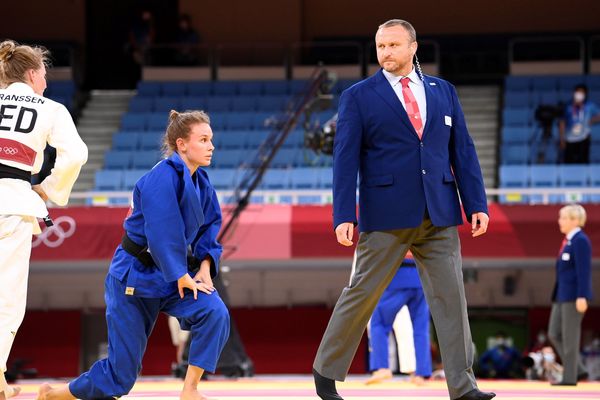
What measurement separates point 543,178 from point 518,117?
236 cm

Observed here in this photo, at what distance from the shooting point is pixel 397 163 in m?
5.01

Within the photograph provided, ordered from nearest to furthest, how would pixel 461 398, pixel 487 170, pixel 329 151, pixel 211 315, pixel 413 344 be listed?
pixel 461 398
pixel 211 315
pixel 413 344
pixel 329 151
pixel 487 170

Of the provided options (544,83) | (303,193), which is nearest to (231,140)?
(303,193)

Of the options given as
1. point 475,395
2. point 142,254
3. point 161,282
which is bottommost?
point 475,395

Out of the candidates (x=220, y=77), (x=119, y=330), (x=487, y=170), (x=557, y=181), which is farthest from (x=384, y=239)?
(x=220, y=77)

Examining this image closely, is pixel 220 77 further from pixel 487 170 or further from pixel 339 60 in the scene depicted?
pixel 487 170

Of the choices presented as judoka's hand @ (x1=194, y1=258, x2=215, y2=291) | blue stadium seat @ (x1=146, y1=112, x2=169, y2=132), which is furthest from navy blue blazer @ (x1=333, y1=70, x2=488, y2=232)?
blue stadium seat @ (x1=146, y1=112, x2=169, y2=132)

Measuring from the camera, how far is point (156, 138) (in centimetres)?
1639

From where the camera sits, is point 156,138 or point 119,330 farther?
point 156,138

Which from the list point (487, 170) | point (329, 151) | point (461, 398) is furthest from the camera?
point (487, 170)

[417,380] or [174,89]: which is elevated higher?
[174,89]

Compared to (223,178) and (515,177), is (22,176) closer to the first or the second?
(223,178)

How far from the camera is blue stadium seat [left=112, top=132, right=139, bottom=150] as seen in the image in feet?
53.8

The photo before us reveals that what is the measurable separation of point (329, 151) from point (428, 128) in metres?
7.44
